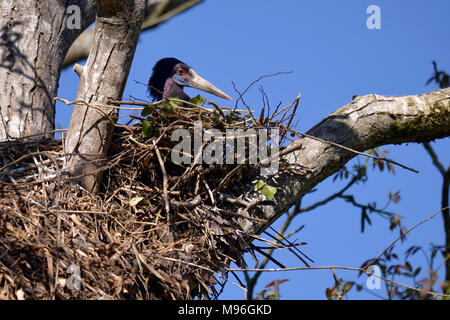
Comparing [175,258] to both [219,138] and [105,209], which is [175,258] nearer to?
[105,209]

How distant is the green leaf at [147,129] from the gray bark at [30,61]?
952 mm

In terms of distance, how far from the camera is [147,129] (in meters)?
3.70

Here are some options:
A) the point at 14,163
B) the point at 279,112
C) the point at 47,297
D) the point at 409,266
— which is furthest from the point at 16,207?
the point at 409,266

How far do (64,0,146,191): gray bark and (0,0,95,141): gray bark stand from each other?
2.24ft

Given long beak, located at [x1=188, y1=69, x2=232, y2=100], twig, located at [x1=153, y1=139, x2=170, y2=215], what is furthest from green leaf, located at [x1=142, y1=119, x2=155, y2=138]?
long beak, located at [x1=188, y1=69, x2=232, y2=100]

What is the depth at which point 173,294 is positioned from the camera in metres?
3.26

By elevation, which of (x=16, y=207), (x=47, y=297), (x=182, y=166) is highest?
(x=182, y=166)

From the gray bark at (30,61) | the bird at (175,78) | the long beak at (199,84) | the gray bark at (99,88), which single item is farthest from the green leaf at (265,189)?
the long beak at (199,84)

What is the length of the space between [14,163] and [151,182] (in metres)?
0.81

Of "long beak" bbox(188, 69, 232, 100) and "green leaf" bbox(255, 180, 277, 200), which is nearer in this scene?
"green leaf" bbox(255, 180, 277, 200)

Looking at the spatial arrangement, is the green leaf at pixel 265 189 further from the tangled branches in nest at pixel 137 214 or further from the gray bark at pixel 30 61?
the gray bark at pixel 30 61

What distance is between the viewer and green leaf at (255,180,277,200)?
3848 mm

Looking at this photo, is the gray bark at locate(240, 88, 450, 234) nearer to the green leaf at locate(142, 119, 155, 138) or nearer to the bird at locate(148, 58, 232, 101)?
the green leaf at locate(142, 119, 155, 138)

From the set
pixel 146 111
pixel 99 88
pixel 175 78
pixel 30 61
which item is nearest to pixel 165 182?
pixel 146 111
